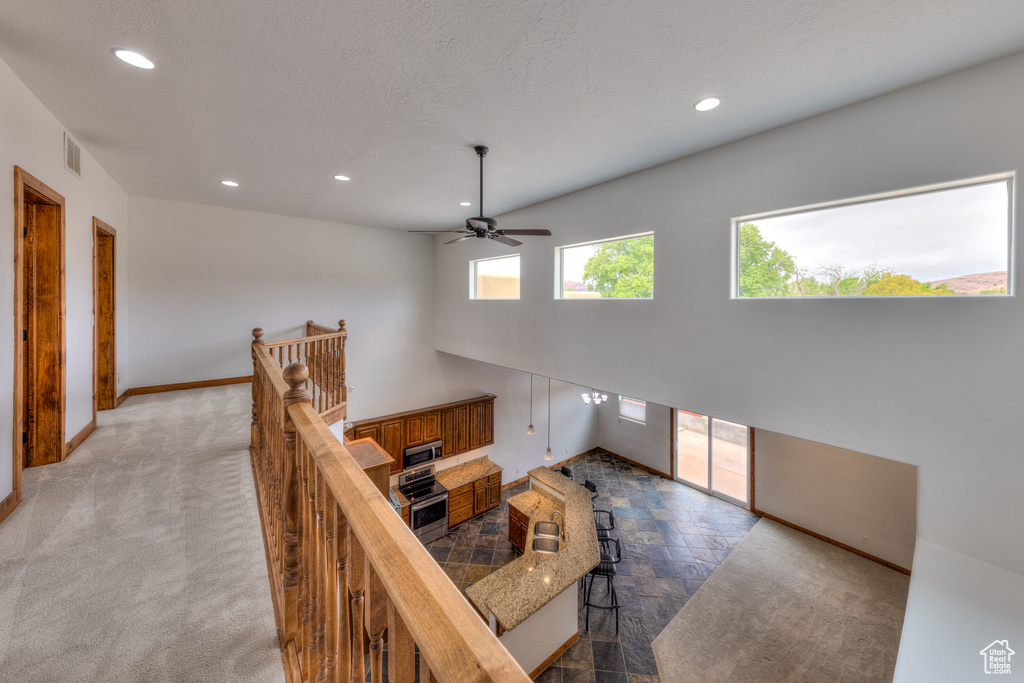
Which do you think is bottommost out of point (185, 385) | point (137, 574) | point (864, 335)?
point (137, 574)

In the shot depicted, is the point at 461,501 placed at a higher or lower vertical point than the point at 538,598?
lower

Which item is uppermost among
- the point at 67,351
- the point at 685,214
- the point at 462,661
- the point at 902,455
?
the point at 685,214

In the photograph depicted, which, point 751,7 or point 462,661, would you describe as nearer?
point 462,661

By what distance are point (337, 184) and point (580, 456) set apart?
8463 mm

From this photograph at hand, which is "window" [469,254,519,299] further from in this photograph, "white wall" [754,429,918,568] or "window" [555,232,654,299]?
"white wall" [754,429,918,568]

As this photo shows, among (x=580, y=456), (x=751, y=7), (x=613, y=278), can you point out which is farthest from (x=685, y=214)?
(x=580, y=456)

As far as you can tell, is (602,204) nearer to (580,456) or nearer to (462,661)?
(462,661)

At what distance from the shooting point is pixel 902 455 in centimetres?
238

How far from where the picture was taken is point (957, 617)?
1945 mm

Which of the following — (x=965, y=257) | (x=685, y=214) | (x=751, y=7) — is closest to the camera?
(x=751, y=7)

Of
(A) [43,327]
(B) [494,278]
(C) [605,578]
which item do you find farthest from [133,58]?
(C) [605,578]

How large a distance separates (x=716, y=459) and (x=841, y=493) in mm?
2168

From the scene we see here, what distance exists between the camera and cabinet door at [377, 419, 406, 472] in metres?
6.86

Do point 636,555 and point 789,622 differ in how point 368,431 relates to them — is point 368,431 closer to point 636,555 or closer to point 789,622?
point 636,555
